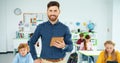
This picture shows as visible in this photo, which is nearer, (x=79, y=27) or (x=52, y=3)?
(x=52, y=3)

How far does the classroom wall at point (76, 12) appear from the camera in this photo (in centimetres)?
973

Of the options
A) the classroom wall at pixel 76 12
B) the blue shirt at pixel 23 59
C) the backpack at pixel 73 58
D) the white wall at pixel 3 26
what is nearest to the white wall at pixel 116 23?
the classroom wall at pixel 76 12

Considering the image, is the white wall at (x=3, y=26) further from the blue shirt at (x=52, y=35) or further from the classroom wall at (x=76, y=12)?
the blue shirt at (x=52, y=35)

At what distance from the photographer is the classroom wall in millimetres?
9727

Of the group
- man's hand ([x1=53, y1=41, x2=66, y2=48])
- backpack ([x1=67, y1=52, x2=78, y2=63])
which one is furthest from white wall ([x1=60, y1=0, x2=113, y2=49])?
man's hand ([x1=53, y1=41, x2=66, y2=48])

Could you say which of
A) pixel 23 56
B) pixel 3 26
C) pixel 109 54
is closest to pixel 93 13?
pixel 3 26

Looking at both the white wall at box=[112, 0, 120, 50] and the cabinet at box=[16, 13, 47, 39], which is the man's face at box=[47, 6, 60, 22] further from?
the white wall at box=[112, 0, 120, 50]

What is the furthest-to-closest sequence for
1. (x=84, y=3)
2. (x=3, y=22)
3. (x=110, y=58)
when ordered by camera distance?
1. (x=84, y=3)
2. (x=3, y=22)
3. (x=110, y=58)

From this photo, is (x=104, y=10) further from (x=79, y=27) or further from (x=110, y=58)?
(x=110, y=58)

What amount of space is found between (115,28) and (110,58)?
19.0ft

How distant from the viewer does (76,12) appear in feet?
33.3

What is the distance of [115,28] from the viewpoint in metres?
10.0

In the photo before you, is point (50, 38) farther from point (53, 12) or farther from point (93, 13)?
point (93, 13)

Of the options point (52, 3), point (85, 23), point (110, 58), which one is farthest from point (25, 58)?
point (85, 23)
